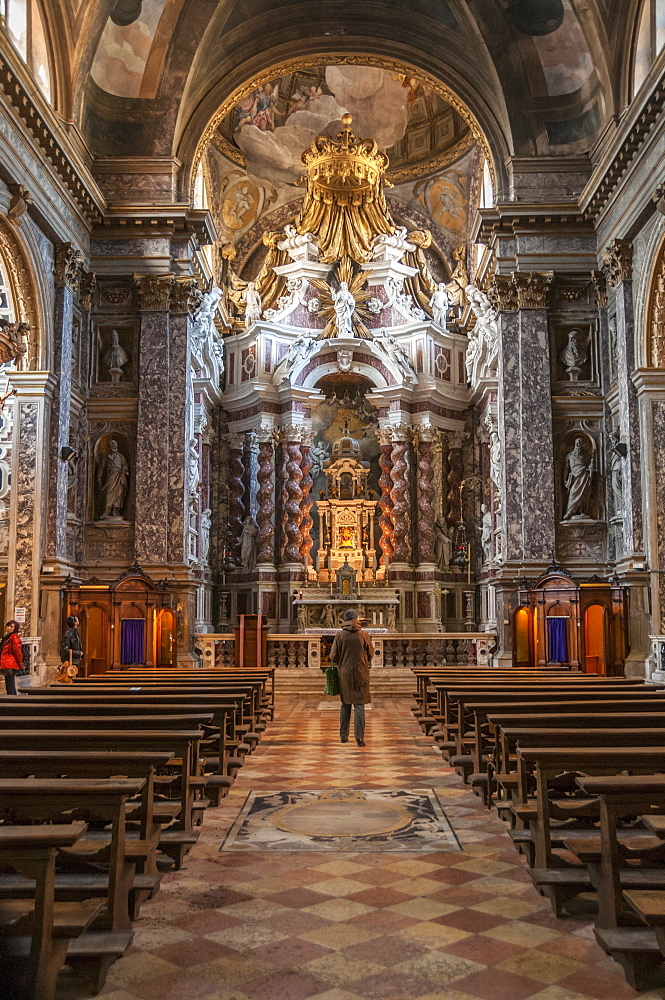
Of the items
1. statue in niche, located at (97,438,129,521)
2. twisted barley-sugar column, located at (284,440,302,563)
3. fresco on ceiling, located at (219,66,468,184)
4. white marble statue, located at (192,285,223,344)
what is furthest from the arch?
twisted barley-sugar column, located at (284,440,302,563)

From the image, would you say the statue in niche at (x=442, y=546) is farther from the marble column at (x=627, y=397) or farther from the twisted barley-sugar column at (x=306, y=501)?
the marble column at (x=627, y=397)

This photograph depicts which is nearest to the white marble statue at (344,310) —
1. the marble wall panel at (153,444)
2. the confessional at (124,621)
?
the marble wall panel at (153,444)

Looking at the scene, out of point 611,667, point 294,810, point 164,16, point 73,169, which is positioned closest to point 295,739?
point 294,810

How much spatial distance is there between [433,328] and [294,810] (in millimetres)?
20689

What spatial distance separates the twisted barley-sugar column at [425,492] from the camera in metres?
25.4

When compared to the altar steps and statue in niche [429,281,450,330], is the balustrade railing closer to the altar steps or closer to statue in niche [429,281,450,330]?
the altar steps

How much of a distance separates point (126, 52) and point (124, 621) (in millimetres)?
11161

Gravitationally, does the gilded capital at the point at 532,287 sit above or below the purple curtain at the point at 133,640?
above

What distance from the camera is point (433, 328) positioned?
26.0 m

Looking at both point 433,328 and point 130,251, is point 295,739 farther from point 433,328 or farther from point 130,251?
point 433,328

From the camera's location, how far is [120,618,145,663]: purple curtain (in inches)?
653

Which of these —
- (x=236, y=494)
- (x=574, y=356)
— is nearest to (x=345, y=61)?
(x=574, y=356)

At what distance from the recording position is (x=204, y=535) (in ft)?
78.5

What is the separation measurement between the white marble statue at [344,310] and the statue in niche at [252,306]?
2.25m
